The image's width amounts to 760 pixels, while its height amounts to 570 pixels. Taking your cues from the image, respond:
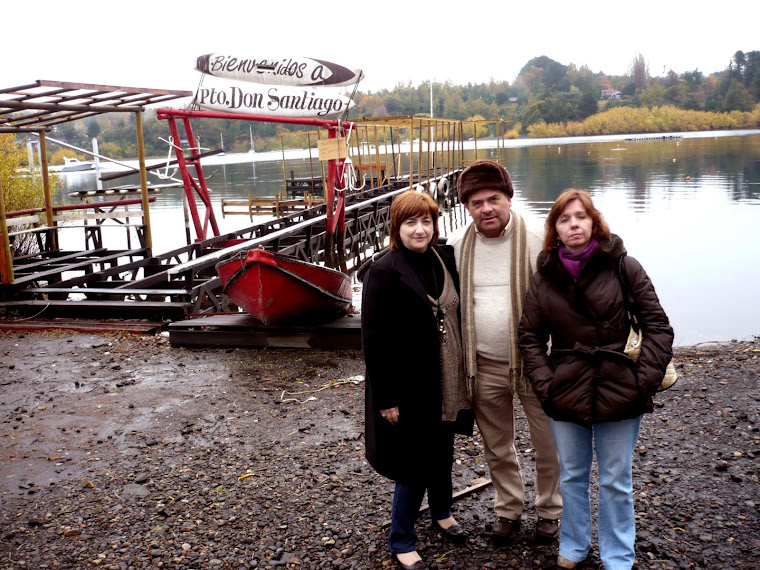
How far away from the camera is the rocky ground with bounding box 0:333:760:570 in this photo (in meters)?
3.21

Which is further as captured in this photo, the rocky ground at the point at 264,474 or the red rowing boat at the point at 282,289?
the red rowing boat at the point at 282,289

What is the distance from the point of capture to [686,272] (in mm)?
17984

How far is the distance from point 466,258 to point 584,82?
149110 mm

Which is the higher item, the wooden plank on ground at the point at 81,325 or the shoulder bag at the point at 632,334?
the shoulder bag at the point at 632,334

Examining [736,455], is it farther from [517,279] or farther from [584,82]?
[584,82]

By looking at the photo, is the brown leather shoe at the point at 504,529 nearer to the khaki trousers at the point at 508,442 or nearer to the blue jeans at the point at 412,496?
the khaki trousers at the point at 508,442

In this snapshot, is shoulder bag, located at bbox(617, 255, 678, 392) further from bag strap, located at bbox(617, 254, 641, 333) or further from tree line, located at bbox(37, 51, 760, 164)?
tree line, located at bbox(37, 51, 760, 164)

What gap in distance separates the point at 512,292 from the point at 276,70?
788cm

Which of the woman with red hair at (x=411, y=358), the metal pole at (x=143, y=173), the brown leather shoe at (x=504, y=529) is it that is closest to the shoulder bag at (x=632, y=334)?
the woman with red hair at (x=411, y=358)

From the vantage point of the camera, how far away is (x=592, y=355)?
2678mm

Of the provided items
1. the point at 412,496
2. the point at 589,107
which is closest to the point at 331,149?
the point at 412,496

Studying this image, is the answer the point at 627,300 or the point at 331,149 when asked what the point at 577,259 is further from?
the point at 331,149

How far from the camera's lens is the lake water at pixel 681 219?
14328 mm

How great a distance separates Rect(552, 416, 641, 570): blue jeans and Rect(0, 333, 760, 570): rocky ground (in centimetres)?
21
